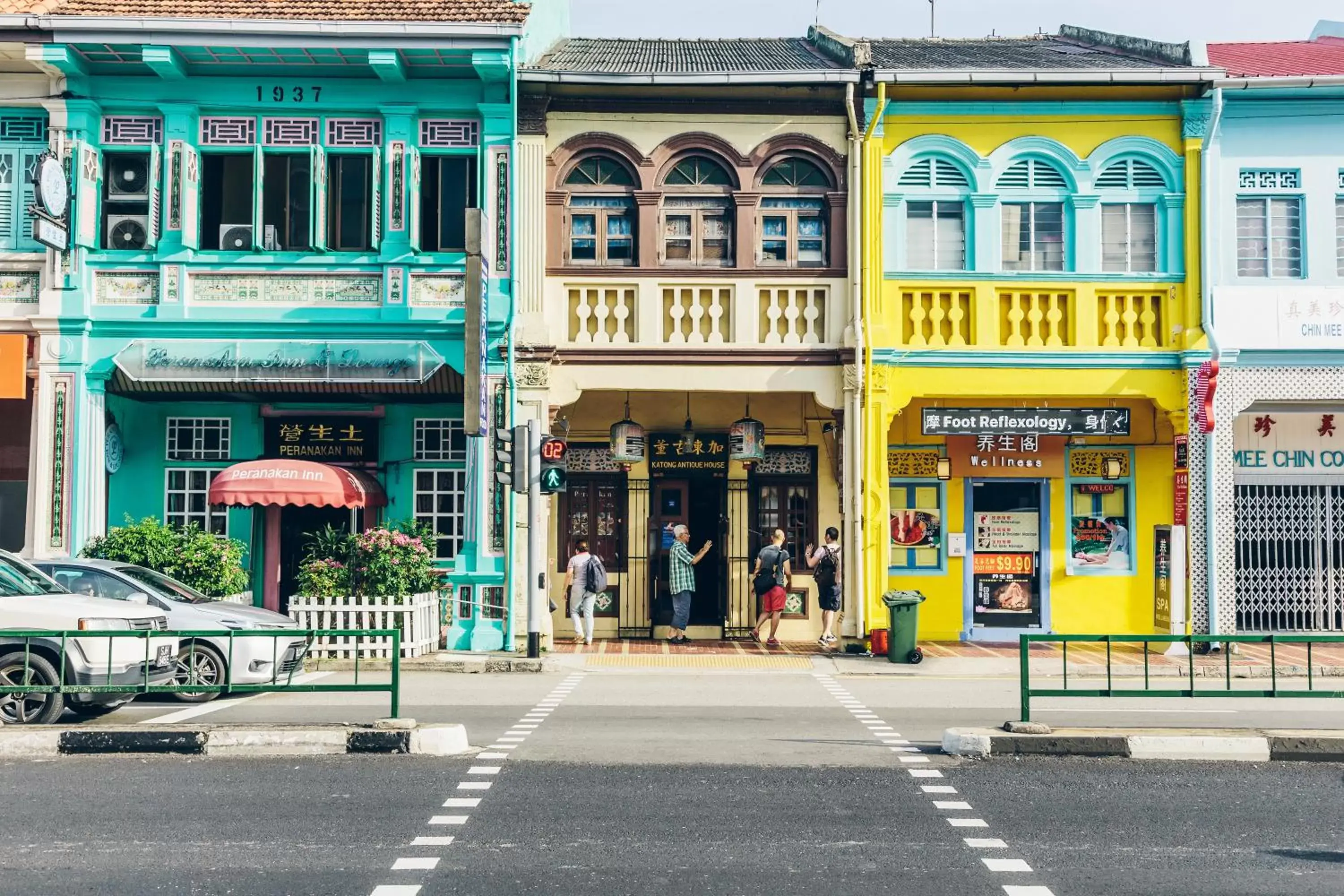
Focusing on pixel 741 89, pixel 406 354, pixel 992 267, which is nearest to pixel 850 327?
pixel 992 267

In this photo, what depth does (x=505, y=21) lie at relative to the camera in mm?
19078

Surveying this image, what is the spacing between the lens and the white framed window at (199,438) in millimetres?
20672

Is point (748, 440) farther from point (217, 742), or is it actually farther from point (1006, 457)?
point (217, 742)

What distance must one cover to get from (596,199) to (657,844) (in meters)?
13.7

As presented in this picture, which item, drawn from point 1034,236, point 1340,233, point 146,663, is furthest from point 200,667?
point 1340,233

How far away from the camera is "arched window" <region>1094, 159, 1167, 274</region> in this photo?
2020 centimetres

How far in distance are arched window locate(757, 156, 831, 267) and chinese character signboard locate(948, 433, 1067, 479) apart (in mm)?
3693

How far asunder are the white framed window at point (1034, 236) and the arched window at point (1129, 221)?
0.62 m

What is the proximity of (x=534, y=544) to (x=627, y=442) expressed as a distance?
2.84 m

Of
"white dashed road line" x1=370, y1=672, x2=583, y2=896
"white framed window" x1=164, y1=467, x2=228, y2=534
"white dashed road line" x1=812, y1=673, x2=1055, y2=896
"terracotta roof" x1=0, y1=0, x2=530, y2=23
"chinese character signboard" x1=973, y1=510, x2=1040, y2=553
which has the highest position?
"terracotta roof" x1=0, y1=0, x2=530, y2=23

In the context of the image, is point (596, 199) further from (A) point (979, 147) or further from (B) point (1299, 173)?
(B) point (1299, 173)

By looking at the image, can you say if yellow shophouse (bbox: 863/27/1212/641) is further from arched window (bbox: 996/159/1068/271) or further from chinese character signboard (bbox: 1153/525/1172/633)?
chinese character signboard (bbox: 1153/525/1172/633)

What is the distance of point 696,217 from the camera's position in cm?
2014

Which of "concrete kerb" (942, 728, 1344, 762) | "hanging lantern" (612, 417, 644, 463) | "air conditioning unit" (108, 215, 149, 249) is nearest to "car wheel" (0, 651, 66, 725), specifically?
"concrete kerb" (942, 728, 1344, 762)
